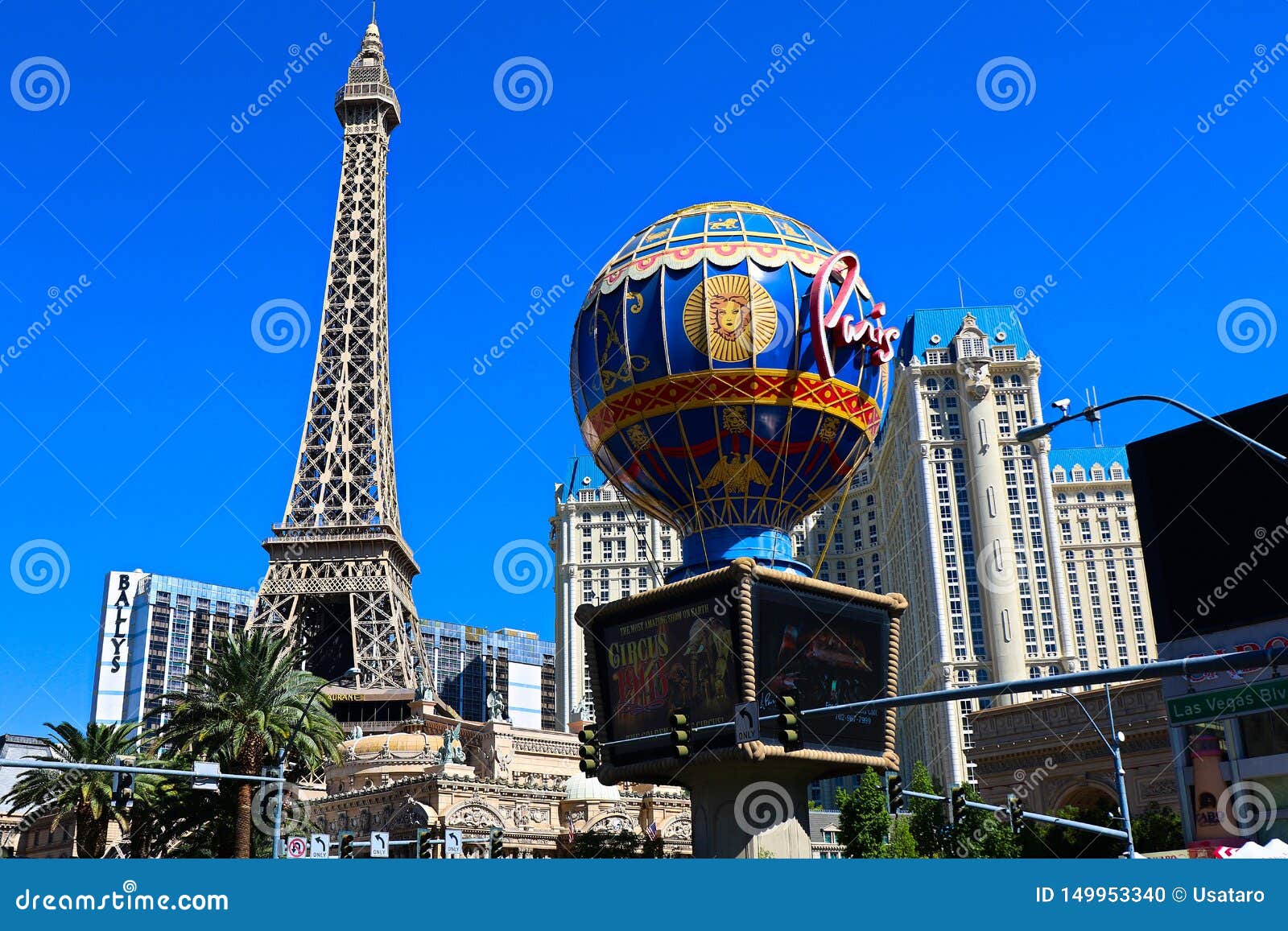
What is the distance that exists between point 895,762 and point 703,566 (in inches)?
350

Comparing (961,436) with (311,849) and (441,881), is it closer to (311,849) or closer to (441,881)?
(311,849)

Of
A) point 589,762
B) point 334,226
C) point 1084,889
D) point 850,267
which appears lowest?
point 1084,889

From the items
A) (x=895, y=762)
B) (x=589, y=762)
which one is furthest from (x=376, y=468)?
(x=589, y=762)

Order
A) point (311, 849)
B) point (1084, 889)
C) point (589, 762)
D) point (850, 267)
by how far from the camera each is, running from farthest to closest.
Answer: point (311, 849) < point (850, 267) < point (589, 762) < point (1084, 889)

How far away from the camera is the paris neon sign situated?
3803 cm

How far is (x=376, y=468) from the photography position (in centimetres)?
9894

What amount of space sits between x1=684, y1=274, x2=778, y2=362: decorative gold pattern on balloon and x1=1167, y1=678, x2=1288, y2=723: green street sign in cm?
1845

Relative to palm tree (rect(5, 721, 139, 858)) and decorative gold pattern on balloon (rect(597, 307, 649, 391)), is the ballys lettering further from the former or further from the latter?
decorative gold pattern on balloon (rect(597, 307, 649, 391))

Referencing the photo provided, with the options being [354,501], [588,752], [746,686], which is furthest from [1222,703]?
[354,501]

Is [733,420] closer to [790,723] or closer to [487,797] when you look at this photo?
[790,723]

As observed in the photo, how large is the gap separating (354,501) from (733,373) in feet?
215

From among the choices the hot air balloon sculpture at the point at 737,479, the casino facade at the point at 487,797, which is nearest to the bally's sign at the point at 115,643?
the casino facade at the point at 487,797

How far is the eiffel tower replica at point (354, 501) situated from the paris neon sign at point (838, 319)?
5701 cm

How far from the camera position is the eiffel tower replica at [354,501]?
297 ft
